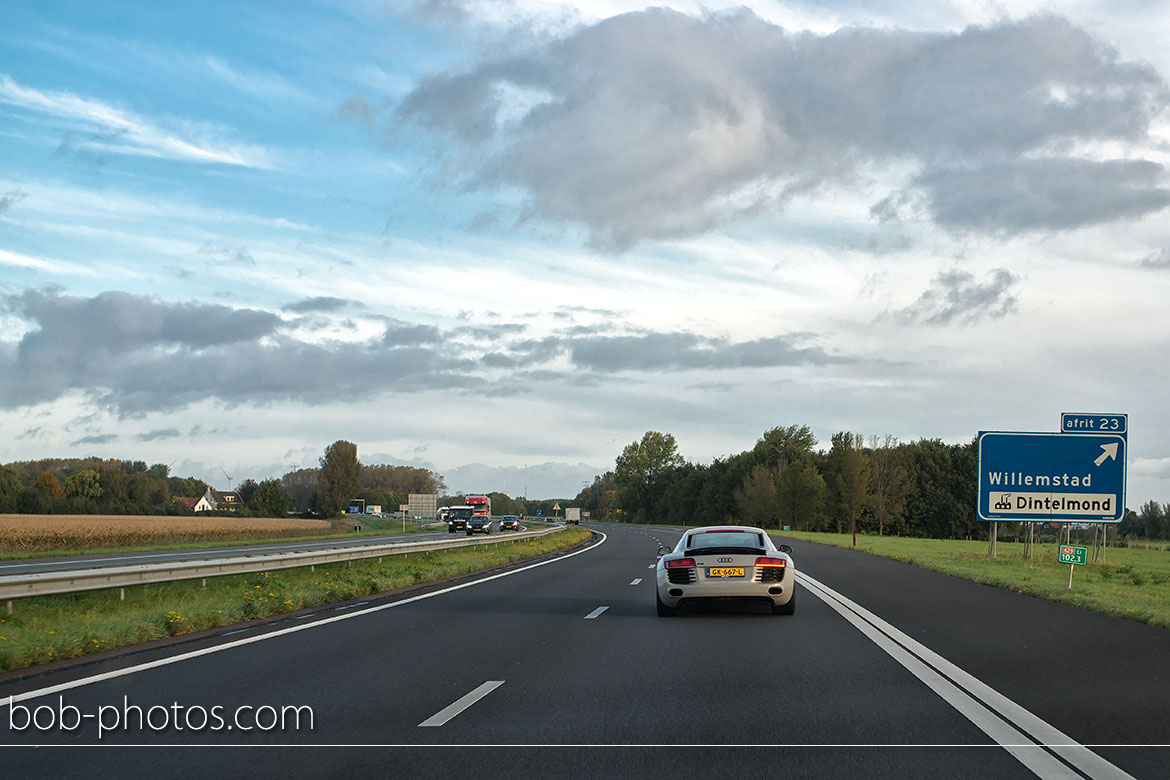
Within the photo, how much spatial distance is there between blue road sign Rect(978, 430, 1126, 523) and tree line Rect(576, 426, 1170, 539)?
52.3m

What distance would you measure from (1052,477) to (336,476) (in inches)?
5027

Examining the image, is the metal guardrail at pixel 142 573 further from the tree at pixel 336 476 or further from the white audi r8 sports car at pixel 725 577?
the tree at pixel 336 476

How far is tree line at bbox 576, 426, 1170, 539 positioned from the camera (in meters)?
106

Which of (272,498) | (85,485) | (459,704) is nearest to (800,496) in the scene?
(272,498)

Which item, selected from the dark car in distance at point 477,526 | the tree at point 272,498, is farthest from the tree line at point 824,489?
the tree at point 272,498

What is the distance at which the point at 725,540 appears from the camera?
17.3 m

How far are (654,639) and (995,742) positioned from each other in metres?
6.59

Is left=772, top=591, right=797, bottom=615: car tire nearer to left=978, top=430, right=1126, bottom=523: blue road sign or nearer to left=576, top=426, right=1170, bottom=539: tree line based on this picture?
left=978, top=430, right=1126, bottom=523: blue road sign

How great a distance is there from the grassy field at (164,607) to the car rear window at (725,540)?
6.62m

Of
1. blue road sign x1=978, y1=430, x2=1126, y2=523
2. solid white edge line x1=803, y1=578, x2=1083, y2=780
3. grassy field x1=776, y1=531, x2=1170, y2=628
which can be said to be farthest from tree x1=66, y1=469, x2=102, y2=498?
solid white edge line x1=803, y1=578, x2=1083, y2=780

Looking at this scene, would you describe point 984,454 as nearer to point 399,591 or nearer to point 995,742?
point 399,591

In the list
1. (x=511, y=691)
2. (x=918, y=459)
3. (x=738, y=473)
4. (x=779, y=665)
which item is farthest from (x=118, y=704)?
(x=738, y=473)

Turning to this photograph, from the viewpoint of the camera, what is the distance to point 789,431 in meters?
166

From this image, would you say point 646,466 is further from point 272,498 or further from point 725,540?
point 725,540
